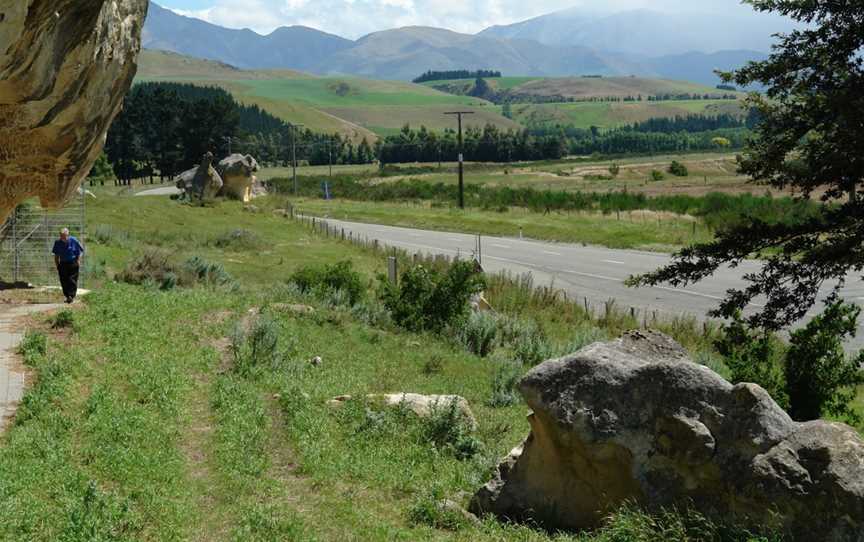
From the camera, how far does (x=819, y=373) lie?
12.8 meters

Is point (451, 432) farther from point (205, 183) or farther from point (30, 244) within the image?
point (205, 183)

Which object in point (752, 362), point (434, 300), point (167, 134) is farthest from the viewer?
point (167, 134)

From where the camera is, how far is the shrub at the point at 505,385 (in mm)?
13477

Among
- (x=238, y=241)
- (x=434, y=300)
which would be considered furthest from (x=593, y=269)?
(x=434, y=300)

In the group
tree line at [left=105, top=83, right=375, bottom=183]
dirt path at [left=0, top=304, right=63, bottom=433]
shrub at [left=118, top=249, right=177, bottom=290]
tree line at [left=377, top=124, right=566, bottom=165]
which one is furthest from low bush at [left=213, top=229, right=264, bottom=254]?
tree line at [left=377, top=124, right=566, bottom=165]

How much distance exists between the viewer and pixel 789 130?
1153 centimetres

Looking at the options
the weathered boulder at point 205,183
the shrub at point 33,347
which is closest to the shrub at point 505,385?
the shrub at point 33,347

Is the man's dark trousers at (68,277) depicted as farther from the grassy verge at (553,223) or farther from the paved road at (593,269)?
the grassy verge at (553,223)

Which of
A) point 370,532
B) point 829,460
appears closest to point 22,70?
point 370,532

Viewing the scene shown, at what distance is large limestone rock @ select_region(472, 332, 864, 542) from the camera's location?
668 centimetres

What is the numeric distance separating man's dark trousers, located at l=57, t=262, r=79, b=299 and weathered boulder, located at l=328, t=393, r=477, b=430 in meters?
8.89

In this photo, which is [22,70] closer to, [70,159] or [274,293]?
[70,159]

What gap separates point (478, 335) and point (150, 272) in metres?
9.05

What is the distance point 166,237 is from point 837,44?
99.1ft
